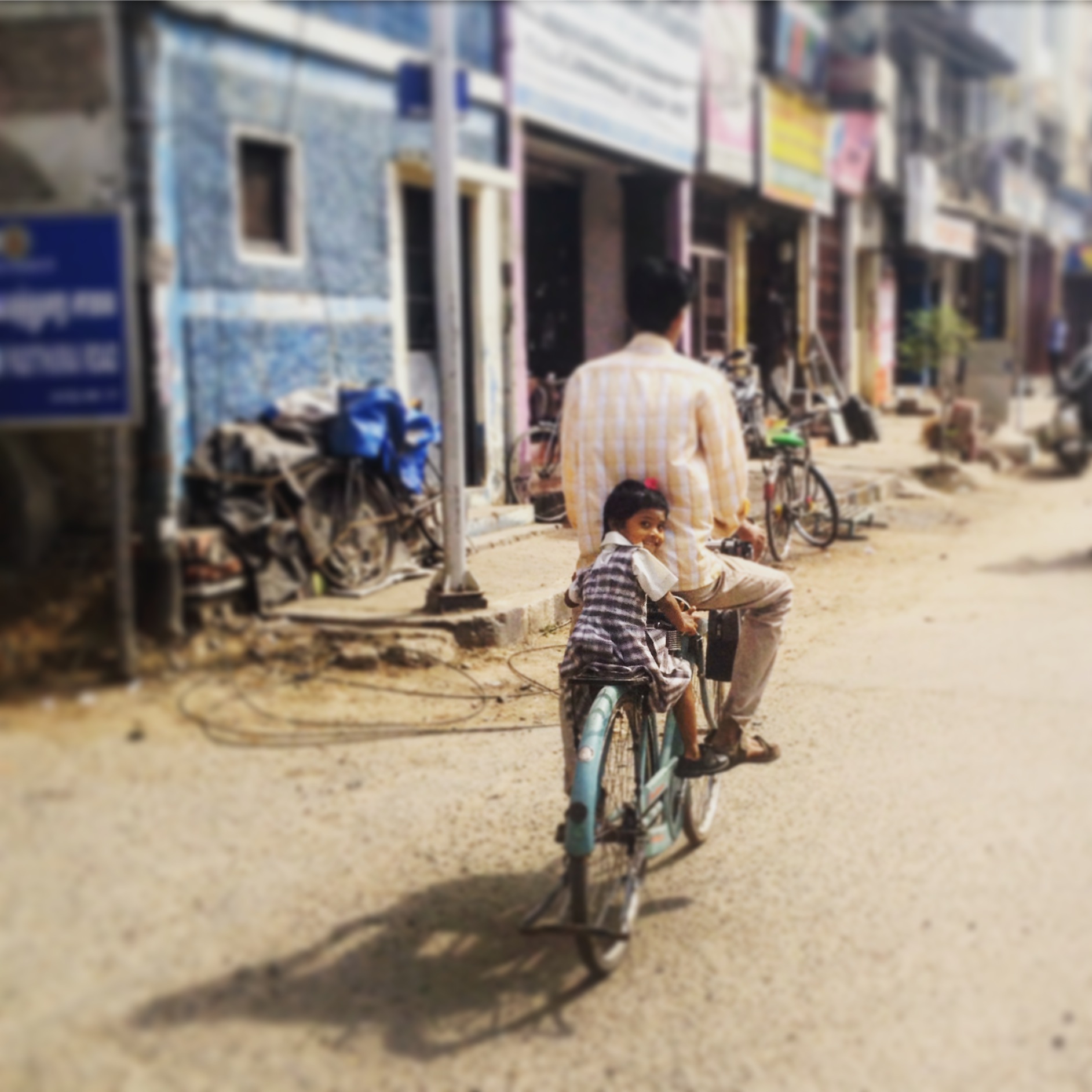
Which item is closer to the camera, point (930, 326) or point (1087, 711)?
point (1087, 711)

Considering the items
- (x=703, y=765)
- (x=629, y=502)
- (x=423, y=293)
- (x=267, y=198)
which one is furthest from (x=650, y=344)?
(x=267, y=198)

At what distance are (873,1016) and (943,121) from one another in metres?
18.1

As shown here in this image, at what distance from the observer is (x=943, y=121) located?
18656 millimetres

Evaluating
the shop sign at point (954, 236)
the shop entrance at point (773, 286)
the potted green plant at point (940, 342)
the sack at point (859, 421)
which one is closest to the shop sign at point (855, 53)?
the shop entrance at point (773, 286)

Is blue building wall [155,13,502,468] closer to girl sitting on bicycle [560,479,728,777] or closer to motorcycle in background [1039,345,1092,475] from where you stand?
girl sitting on bicycle [560,479,728,777]

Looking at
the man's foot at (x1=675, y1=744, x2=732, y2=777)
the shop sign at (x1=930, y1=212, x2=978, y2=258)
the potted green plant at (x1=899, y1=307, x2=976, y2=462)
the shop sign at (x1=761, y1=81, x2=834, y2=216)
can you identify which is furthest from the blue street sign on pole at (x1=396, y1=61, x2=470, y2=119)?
the shop sign at (x1=930, y1=212, x2=978, y2=258)

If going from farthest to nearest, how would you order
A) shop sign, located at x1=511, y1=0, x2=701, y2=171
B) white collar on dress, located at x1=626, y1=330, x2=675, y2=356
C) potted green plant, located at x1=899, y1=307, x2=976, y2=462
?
1. potted green plant, located at x1=899, y1=307, x2=976, y2=462
2. shop sign, located at x1=511, y1=0, x2=701, y2=171
3. white collar on dress, located at x1=626, y1=330, x2=675, y2=356

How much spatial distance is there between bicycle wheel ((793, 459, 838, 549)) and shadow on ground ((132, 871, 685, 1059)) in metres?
2.01

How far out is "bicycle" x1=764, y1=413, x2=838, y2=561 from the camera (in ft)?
15.1

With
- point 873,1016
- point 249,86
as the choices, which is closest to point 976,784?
point 873,1016

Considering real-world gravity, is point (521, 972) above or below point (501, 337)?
below

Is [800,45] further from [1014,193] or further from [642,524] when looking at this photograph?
[1014,193]

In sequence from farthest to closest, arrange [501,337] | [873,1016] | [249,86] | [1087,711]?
[501,337] < [1087,711] < [873,1016] < [249,86]

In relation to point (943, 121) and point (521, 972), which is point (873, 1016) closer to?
point (521, 972)
